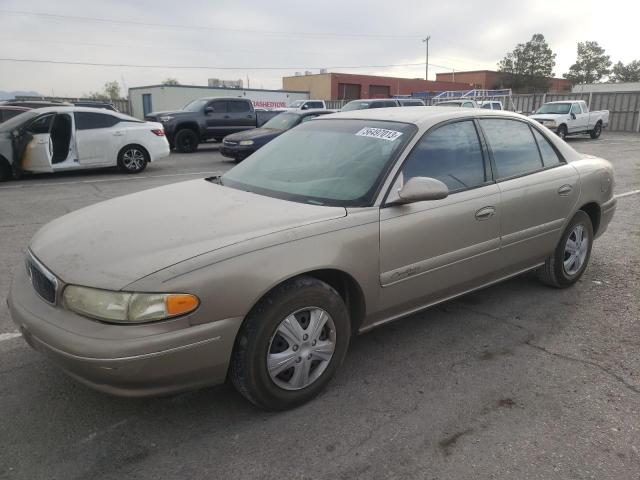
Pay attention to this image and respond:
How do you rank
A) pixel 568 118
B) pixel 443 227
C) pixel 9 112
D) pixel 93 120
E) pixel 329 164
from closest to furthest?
1. pixel 443 227
2. pixel 329 164
3. pixel 93 120
4. pixel 9 112
5. pixel 568 118

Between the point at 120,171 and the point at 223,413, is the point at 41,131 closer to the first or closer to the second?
the point at 120,171

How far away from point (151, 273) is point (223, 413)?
92 cm

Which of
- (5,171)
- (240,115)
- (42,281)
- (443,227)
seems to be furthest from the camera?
(240,115)

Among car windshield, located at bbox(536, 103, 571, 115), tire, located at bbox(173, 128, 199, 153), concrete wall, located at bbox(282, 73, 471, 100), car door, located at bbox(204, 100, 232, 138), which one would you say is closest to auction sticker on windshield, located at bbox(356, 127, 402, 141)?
tire, located at bbox(173, 128, 199, 153)

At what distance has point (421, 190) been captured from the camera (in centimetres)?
295

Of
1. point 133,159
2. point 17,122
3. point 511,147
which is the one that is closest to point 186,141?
point 133,159

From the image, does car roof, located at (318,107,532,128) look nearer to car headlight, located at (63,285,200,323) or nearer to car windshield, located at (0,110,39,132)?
car headlight, located at (63,285,200,323)

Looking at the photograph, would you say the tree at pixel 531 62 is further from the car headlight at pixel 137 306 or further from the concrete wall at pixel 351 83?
the car headlight at pixel 137 306

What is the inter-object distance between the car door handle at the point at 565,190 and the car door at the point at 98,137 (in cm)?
987

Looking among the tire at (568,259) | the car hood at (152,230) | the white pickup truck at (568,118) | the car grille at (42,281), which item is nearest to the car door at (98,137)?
the car hood at (152,230)

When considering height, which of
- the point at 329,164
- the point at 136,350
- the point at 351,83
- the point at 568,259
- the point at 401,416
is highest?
the point at 351,83

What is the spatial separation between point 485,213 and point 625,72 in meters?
93.3

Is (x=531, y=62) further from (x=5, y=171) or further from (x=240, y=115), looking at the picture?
(x=5, y=171)

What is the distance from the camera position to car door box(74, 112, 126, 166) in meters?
10.9
